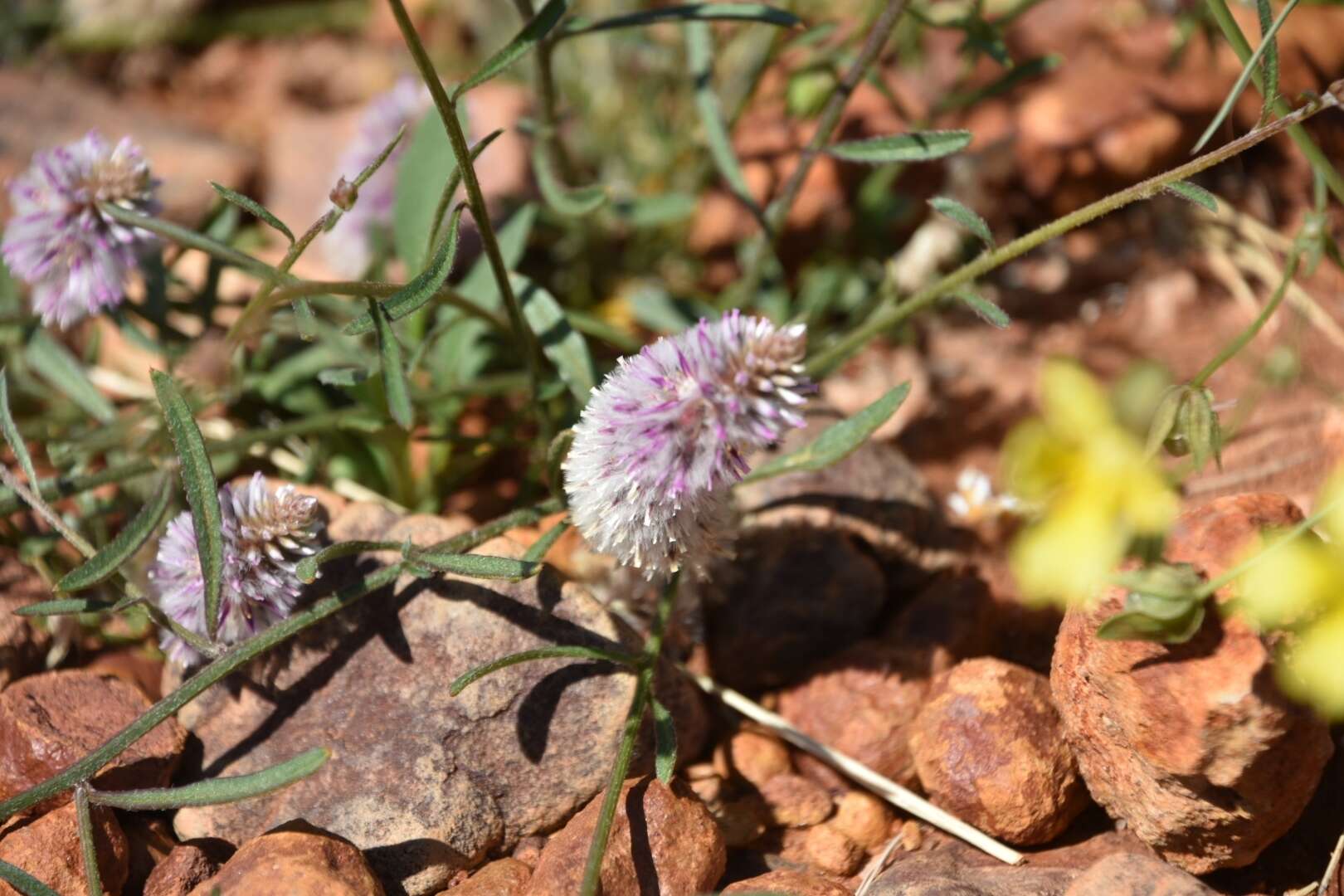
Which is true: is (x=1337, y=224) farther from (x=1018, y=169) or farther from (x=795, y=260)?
(x=795, y=260)

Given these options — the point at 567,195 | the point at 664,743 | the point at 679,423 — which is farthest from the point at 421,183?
the point at 664,743

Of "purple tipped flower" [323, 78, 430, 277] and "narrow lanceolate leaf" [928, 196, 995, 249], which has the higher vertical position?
"purple tipped flower" [323, 78, 430, 277]

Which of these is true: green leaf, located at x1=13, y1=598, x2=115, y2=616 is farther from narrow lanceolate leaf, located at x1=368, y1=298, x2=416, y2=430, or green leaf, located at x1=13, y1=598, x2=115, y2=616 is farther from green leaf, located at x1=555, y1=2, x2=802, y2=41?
green leaf, located at x1=555, y1=2, x2=802, y2=41

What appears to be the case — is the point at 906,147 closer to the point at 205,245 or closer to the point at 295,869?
the point at 205,245

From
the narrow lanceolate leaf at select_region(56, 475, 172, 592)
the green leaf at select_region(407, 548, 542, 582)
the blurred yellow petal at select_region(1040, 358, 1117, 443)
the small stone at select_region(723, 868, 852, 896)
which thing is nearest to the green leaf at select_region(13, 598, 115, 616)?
the narrow lanceolate leaf at select_region(56, 475, 172, 592)

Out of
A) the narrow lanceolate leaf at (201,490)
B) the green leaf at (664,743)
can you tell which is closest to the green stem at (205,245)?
the narrow lanceolate leaf at (201,490)
